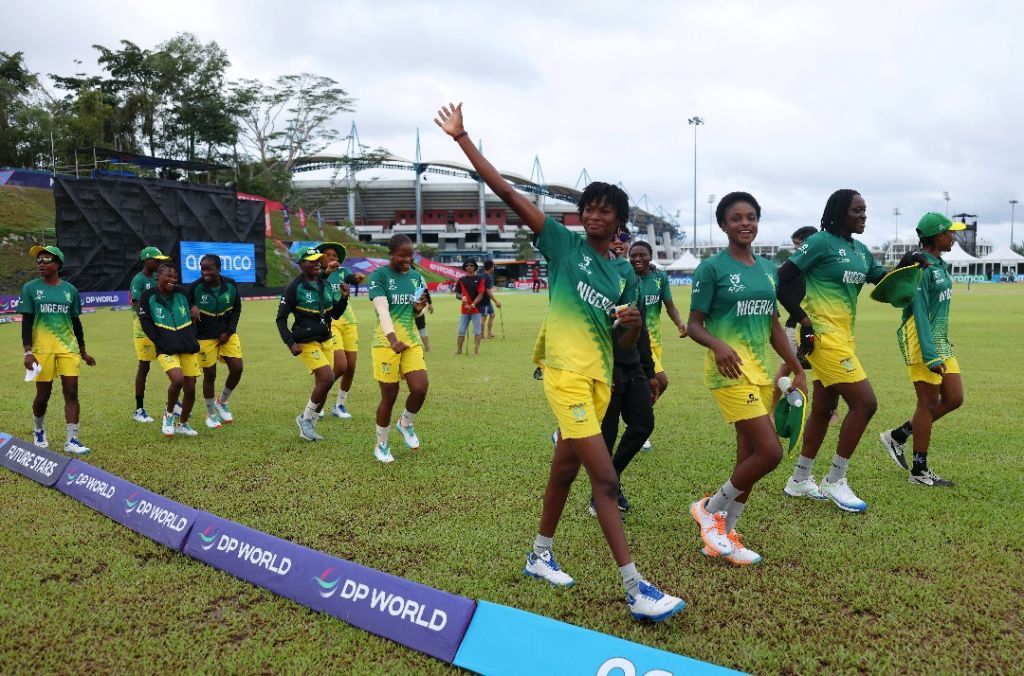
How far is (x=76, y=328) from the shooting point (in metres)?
6.93

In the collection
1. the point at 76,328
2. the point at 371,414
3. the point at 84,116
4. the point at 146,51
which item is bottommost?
the point at 371,414

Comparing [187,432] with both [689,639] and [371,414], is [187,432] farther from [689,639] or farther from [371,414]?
[689,639]

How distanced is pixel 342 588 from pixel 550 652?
3.82ft

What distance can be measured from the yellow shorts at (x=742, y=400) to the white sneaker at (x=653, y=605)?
127cm

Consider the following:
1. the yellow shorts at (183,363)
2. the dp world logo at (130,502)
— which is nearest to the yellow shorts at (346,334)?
the yellow shorts at (183,363)

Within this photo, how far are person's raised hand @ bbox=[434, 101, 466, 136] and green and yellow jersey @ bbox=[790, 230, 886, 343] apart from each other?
8.80 feet

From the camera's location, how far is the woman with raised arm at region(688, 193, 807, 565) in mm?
4055

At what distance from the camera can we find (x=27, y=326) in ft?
21.8

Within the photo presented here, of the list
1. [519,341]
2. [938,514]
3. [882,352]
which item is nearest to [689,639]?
[938,514]

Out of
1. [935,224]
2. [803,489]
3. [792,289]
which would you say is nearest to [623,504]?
[803,489]

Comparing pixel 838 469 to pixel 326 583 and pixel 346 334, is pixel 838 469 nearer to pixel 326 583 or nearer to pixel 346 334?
pixel 326 583

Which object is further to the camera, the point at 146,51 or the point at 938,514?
the point at 146,51

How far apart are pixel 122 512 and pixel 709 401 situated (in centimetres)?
677

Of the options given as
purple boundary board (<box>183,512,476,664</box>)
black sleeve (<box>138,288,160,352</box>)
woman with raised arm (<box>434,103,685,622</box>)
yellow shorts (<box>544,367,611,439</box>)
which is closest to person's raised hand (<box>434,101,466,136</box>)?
woman with raised arm (<box>434,103,685,622</box>)
